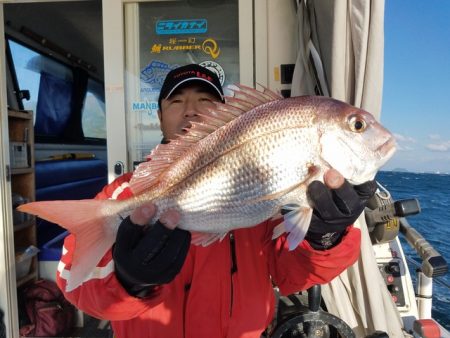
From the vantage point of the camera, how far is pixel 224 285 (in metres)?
1.29

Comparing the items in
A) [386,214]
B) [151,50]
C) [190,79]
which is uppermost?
[151,50]

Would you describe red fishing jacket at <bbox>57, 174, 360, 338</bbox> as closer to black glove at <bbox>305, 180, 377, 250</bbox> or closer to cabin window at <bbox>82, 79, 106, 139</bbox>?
black glove at <bbox>305, 180, 377, 250</bbox>

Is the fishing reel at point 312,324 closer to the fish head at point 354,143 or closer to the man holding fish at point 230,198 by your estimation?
the man holding fish at point 230,198

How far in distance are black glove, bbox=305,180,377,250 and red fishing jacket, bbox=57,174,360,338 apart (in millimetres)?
139

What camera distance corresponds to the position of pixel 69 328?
2.84 metres

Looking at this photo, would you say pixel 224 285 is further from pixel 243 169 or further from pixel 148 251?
pixel 243 169

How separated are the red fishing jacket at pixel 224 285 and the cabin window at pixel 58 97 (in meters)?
3.66

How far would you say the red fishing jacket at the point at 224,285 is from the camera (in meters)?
1.16

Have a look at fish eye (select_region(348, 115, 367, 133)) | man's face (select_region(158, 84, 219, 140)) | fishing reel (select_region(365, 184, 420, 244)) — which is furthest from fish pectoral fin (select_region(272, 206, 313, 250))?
fishing reel (select_region(365, 184, 420, 244))

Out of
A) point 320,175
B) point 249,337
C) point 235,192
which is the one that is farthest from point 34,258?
point 320,175

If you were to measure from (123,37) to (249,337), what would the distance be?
226 centimetres

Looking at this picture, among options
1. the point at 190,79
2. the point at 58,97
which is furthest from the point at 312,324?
the point at 58,97

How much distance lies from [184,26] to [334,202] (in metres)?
2.10

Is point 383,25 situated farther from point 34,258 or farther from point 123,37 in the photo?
point 34,258
